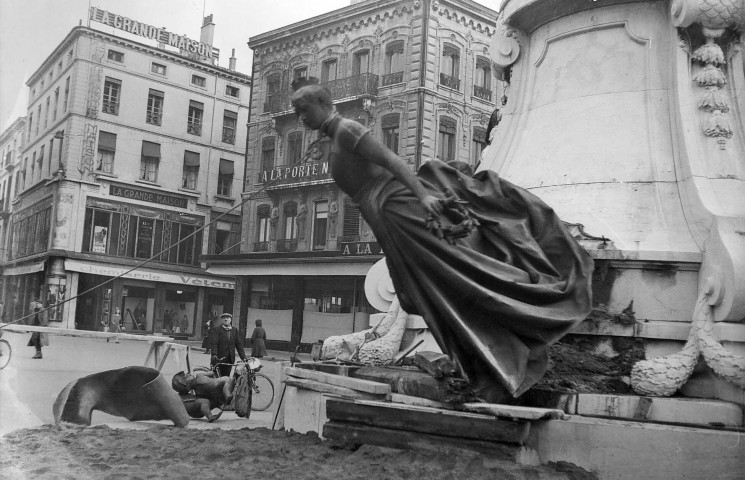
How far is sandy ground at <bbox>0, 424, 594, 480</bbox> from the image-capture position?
3.88 metres

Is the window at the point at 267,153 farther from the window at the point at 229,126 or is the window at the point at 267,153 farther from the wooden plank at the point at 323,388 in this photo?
the wooden plank at the point at 323,388

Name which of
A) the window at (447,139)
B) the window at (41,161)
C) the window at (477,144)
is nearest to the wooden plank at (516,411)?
the window at (477,144)

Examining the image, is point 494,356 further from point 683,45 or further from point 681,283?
point 683,45

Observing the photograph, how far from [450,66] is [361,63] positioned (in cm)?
Result: 313

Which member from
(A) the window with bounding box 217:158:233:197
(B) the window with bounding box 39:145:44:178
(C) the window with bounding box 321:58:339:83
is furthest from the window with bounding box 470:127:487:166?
(B) the window with bounding box 39:145:44:178

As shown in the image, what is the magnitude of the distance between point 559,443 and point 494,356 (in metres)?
0.59

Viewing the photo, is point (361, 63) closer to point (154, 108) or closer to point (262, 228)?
point (262, 228)

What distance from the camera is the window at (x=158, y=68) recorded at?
90.8 feet

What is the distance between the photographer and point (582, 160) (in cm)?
607

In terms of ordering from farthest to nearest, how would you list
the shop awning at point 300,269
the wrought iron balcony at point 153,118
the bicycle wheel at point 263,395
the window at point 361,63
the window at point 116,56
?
1. the wrought iron balcony at point 153,118
2. the window at point 116,56
3. the shop awning at point 300,269
4. the window at point 361,63
5. the bicycle wheel at point 263,395

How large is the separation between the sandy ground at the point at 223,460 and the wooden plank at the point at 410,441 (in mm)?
38

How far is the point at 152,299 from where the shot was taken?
35000 millimetres

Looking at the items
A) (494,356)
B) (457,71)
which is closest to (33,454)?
(494,356)

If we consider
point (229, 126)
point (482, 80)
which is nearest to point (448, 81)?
point (482, 80)
